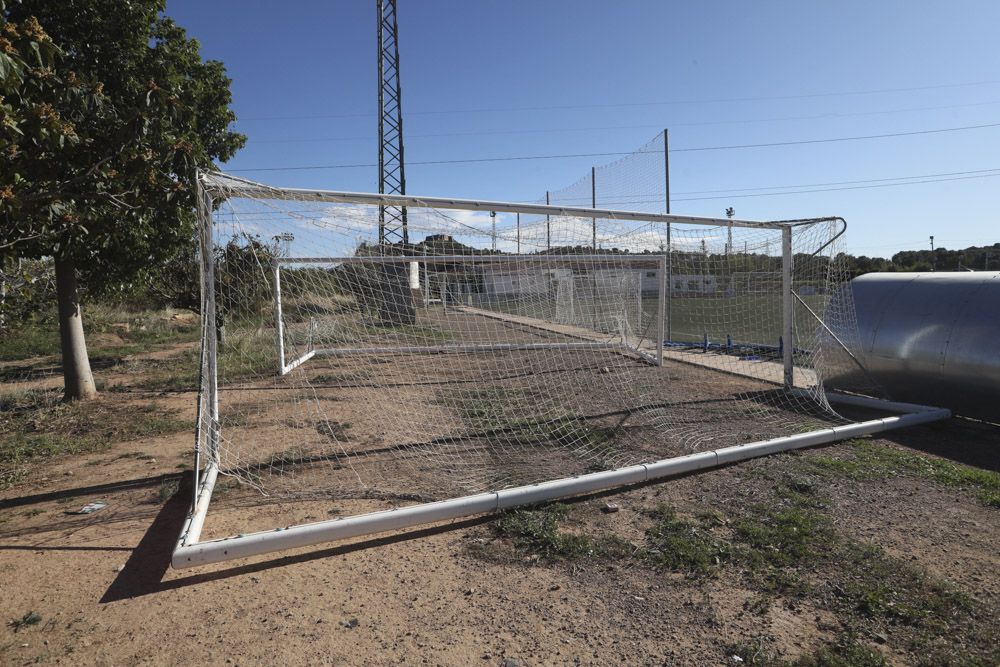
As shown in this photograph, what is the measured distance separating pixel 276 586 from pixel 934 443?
5.87 metres

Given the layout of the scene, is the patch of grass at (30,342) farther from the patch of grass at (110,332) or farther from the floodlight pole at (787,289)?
the floodlight pole at (787,289)

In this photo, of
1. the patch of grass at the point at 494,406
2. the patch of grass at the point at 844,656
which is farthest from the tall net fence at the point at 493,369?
the patch of grass at the point at 844,656

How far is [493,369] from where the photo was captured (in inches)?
409

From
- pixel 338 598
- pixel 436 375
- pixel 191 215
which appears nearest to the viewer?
pixel 338 598

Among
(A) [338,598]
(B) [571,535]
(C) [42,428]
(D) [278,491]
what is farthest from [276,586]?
(C) [42,428]

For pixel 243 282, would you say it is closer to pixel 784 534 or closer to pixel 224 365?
pixel 224 365

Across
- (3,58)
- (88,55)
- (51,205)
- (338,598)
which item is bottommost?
(338,598)

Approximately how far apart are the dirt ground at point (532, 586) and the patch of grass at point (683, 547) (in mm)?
17

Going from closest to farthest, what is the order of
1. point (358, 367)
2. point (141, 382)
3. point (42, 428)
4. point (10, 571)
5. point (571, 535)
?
point (10, 571)
point (571, 535)
point (42, 428)
point (141, 382)
point (358, 367)

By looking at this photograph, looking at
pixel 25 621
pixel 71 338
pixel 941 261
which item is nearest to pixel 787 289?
pixel 25 621

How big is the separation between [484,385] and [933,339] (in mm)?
5698

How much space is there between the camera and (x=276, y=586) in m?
3.02

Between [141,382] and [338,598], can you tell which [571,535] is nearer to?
[338,598]

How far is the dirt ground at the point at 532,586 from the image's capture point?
2479 mm
